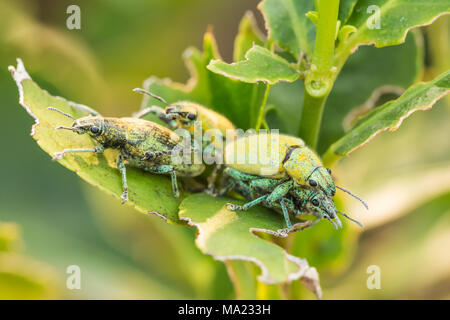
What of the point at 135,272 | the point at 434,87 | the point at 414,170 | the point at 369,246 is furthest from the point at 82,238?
the point at 434,87

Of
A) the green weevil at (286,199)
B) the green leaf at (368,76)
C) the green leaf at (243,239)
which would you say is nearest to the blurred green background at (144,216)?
the green leaf at (368,76)

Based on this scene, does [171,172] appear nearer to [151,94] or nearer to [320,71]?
[151,94]

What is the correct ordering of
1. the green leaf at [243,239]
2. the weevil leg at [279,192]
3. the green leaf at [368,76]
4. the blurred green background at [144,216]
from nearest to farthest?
the green leaf at [243,239] → the weevil leg at [279,192] → the green leaf at [368,76] → the blurred green background at [144,216]

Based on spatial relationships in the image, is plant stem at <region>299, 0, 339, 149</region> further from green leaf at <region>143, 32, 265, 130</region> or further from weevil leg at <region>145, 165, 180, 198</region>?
weevil leg at <region>145, 165, 180, 198</region>

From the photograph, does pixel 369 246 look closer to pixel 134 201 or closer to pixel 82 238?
pixel 82 238

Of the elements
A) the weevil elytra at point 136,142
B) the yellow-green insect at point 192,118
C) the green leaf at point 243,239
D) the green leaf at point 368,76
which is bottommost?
the green leaf at point 243,239

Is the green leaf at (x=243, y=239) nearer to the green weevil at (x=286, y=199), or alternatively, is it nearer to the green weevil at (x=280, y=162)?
the green weevil at (x=286, y=199)

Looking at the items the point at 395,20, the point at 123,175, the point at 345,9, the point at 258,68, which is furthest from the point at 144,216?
the point at 395,20
